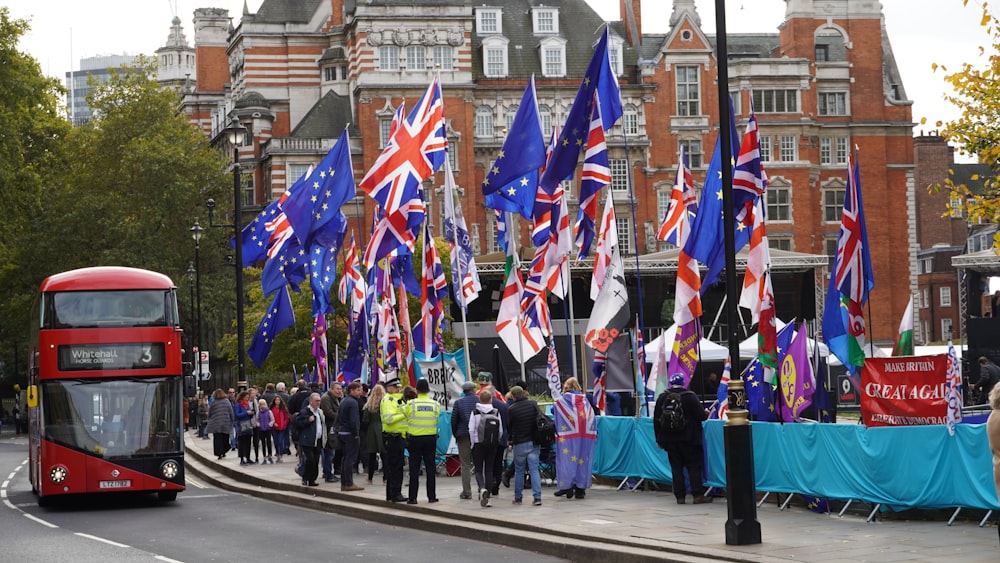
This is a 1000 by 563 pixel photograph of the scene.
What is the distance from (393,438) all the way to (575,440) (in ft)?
8.57

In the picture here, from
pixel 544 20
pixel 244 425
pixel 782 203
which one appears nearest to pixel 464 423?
pixel 244 425

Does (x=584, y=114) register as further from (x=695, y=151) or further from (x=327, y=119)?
(x=695, y=151)

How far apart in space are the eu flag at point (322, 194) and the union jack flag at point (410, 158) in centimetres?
255

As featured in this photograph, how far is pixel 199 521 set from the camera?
69.3 ft

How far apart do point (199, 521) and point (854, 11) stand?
2668 inches

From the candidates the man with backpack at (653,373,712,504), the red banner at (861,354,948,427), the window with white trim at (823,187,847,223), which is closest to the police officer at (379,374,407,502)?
the man with backpack at (653,373,712,504)

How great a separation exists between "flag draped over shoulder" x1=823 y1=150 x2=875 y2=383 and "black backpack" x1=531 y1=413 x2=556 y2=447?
432 cm

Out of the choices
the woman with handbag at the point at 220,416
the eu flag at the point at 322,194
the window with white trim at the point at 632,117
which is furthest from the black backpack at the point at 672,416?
the window with white trim at the point at 632,117

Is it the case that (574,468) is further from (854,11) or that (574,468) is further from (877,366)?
(854,11)

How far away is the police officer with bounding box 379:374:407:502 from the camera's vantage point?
2100 centimetres

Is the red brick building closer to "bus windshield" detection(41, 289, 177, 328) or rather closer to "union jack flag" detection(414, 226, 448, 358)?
"union jack flag" detection(414, 226, 448, 358)

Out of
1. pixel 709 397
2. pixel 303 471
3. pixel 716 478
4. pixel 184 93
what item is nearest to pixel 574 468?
pixel 716 478

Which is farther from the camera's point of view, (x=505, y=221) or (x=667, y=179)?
(x=667, y=179)

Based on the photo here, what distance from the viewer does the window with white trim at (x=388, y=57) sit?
7569cm
